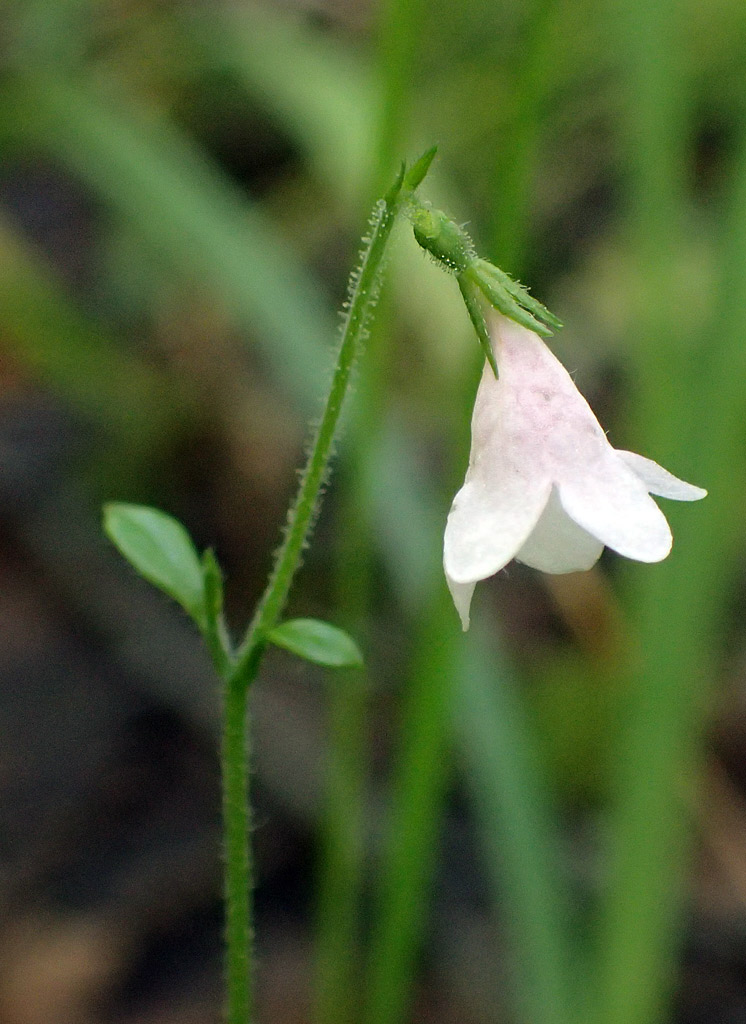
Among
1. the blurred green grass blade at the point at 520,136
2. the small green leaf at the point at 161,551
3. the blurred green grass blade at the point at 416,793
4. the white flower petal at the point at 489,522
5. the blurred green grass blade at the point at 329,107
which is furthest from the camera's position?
the blurred green grass blade at the point at 329,107

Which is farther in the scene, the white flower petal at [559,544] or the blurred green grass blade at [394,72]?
the blurred green grass blade at [394,72]

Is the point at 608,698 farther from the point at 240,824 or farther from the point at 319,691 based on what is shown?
the point at 240,824

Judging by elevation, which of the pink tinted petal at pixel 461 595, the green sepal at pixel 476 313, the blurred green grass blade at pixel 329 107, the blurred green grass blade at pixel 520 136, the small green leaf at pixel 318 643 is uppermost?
the blurred green grass blade at pixel 329 107

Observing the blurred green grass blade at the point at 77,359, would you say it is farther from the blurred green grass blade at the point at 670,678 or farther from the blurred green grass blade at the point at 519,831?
the blurred green grass blade at the point at 670,678

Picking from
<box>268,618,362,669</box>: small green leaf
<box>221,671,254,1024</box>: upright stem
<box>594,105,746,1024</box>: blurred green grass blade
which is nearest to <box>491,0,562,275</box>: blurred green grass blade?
<box>594,105,746,1024</box>: blurred green grass blade

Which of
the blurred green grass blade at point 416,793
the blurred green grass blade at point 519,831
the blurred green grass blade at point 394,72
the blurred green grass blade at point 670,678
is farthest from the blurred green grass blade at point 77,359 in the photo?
the blurred green grass blade at point 670,678

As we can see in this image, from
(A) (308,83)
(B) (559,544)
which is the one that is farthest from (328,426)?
(A) (308,83)
